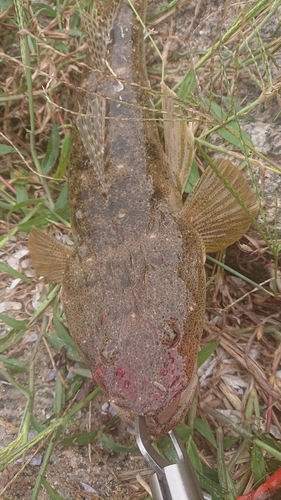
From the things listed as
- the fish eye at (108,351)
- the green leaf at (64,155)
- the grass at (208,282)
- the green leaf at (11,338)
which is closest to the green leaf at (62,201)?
the grass at (208,282)

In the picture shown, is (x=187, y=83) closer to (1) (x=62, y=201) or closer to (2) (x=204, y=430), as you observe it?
(1) (x=62, y=201)

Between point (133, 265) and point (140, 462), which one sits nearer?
point (133, 265)

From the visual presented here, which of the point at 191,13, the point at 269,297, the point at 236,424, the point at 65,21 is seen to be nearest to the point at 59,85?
the point at 65,21

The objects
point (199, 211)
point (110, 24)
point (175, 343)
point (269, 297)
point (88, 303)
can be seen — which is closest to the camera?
point (175, 343)

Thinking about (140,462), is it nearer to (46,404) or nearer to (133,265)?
(46,404)

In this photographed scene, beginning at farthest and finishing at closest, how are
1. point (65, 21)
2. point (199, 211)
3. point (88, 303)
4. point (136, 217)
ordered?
point (65, 21)
point (199, 211)
point (136, 217)
point (88, 303)

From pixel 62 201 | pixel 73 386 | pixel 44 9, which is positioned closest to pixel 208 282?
pixel 73 386

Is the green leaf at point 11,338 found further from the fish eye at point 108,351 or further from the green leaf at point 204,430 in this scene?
the green leaf at point 204,430
